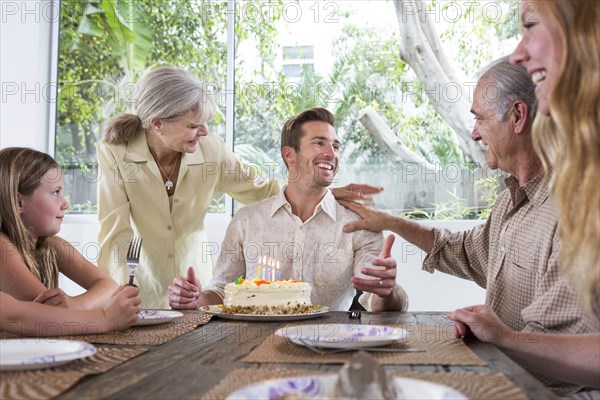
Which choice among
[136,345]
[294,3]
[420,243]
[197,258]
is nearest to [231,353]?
[136,345]

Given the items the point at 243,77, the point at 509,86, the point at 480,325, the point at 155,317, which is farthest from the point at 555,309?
the point at 243,77

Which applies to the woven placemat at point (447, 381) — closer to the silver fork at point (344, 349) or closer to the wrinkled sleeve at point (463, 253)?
the silver fork at point (344, 349)

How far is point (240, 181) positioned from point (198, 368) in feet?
6.97

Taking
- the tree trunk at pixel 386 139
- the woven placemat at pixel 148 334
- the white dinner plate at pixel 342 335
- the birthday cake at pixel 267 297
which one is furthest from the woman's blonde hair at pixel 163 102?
the tree trunk at pixel 386 139

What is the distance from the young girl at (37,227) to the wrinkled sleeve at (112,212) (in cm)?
62

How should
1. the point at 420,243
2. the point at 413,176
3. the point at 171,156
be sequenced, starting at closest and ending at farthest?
1. the point at 420,243
2. the point at 171,156
3. the point at 413,176

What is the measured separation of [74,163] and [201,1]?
1.53 meters

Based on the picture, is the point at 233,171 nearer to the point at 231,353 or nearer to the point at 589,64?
the point at 231,353

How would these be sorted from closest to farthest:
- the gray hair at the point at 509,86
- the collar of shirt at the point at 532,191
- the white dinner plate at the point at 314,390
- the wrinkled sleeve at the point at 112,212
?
1. the white dinner plate at the point at 314,390
2. the collar of shirt at the point at 532,191
3. the gray hair at the point at 509,86
4. the wrinkled sleeve at the point at 112,212

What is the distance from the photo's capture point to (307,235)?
3.03 metres

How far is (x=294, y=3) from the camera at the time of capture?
4.88 metres

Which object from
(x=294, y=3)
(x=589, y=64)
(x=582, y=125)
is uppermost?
(x=294, y=3)

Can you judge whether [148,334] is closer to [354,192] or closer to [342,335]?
[342,335]

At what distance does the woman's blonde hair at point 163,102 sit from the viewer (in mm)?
3102
